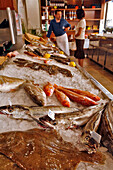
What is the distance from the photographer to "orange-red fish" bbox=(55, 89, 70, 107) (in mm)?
1334

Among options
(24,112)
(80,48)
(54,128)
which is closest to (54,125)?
(54,128)

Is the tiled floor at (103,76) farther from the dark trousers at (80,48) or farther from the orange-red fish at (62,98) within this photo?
the orange-red fish at (62,98)

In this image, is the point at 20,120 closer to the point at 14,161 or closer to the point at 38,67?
the point at 14,161

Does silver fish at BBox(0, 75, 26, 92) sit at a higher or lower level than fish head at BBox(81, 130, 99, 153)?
higher

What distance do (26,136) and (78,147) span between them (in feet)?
1.30

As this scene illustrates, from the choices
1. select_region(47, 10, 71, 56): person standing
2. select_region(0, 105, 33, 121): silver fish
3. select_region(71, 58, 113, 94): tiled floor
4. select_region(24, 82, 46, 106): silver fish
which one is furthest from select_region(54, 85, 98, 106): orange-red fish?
select_region(47, 10, 71, 56): person standing

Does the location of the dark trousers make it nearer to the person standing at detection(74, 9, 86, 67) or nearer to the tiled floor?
the person standing at detection(74, 9, 86, 67)

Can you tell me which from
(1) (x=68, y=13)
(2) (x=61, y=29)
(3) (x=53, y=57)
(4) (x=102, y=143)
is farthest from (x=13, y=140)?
(1) (x=68, y=13)

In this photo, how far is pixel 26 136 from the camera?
101 centimetres

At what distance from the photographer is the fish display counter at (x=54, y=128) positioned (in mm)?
883

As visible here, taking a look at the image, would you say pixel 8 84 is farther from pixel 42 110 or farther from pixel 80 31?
pixel 80 31

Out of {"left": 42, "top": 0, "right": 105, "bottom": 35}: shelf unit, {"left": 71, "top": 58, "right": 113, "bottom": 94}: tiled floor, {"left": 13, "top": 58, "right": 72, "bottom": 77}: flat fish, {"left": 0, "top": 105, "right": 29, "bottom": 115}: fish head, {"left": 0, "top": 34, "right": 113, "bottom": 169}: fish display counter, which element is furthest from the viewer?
{"left": 42, "top": 0, "right": 105, "bottom": 35}: shelf unit

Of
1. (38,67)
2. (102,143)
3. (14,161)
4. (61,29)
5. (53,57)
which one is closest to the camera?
(14,161)

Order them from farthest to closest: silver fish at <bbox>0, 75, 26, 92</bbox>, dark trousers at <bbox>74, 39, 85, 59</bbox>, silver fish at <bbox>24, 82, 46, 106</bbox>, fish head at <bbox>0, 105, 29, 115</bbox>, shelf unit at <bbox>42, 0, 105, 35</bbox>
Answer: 1. shelf unit at <bbox>42, 0, 105, 35</bbox>
2. dark trousers at <bbox>74, 39, 85, 59</bbox>
3. silver fish at <bbox>0, 75, 26, 92</bbox>
4. silver fish at <bbox>24, 82, 46, 106</bbox>
5. fish head at <bbox>0, 105, 29, 115</bbox>
